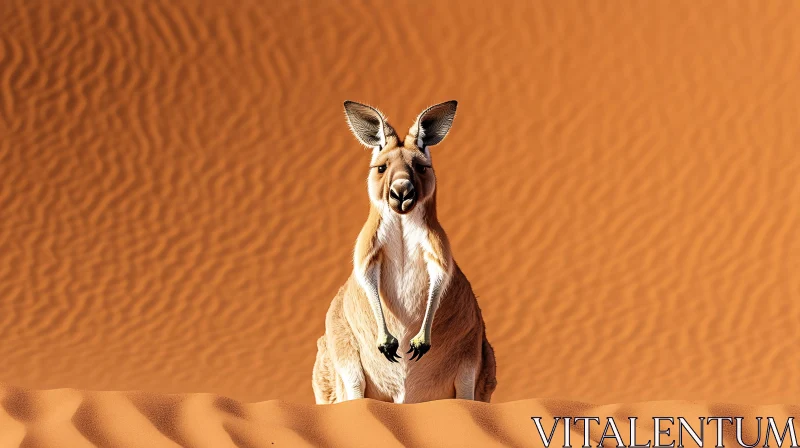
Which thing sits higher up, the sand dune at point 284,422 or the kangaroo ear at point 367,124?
the kangaroo ear at point 367,124

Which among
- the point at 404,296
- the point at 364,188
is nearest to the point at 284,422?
the point at 404,296

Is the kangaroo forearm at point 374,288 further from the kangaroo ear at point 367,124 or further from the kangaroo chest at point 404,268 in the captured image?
the kangaroo ear at point 367,124

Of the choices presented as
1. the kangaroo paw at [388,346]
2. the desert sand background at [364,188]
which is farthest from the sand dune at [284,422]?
the desert sand background at [364,188]

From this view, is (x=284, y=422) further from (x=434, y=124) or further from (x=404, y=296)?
(x=434, y=124)

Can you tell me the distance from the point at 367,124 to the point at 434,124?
1.11ft

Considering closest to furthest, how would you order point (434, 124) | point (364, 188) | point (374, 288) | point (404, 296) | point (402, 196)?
point (402, 196), point (374, 288), point (404, 296), point (434, 124), point (364, 188)

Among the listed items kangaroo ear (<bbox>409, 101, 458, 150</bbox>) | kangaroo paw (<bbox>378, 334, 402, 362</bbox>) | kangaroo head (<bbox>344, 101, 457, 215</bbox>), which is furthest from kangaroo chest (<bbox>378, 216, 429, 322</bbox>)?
kangaroo ear (<bbox>409, 101, 458, 150</bbox>)

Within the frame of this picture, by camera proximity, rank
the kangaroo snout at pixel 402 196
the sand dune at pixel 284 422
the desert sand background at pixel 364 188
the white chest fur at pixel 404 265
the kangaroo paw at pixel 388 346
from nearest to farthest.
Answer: the sand dune at pixel 284 422 < the kangaroo snout at pixel 402 196 < the kangaroo paw at pixel 388 346 < the white chest fur at pixel 404 265 < the desert sand background at pixel 364 188

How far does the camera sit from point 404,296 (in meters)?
5.08

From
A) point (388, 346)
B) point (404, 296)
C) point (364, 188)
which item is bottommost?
point (388, 346)

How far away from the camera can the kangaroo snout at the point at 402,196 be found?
4.72 meters

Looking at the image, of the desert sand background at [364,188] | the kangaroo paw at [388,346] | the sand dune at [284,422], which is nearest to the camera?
the sand dune at [284,422]

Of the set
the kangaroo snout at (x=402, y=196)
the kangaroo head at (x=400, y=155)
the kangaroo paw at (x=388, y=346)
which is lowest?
the kangaroo paw at (x=388, y=346)

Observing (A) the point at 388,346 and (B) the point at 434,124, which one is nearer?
(A) the point at 388,346
